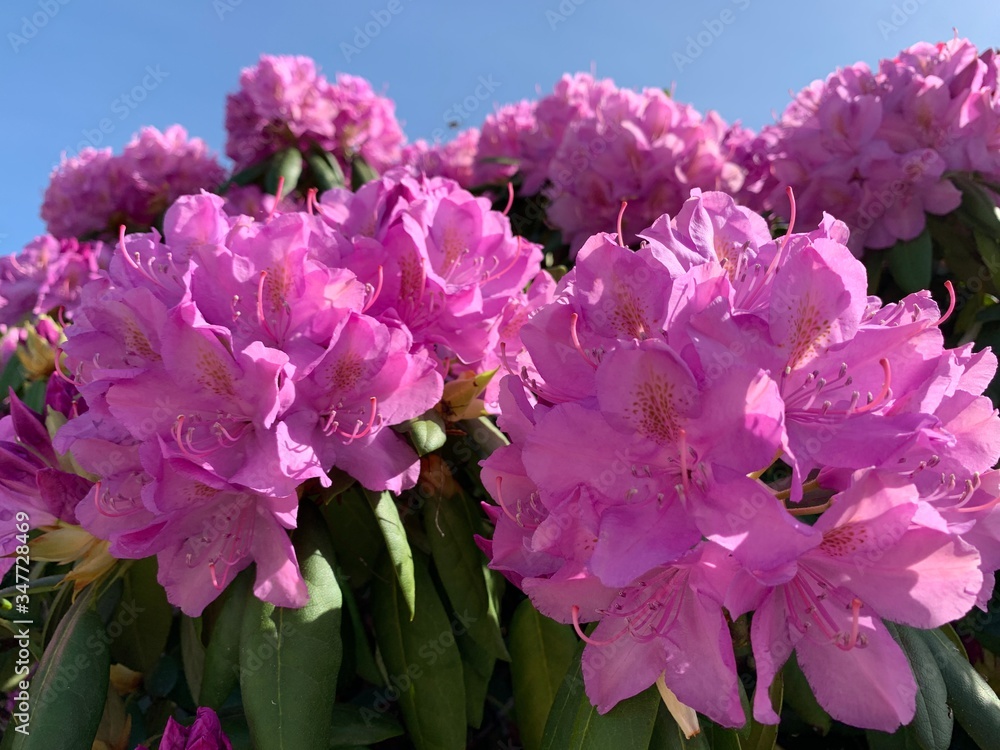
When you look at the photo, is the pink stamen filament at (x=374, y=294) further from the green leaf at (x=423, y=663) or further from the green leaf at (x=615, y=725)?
the green leaf at (x=615, y=725)

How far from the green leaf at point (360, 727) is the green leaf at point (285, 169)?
5.44 ft

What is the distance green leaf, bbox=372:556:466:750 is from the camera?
1.00 meters

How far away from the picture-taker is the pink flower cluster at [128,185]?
2.77 meters

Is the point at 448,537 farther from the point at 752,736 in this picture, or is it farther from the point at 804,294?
the point at 804,294

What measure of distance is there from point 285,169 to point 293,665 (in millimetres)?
1846

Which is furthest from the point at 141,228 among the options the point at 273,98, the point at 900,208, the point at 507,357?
the point at 900,208

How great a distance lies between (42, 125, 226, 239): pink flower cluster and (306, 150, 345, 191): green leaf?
1.54ft

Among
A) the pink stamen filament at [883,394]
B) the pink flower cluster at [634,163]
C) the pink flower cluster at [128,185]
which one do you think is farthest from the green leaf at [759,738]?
the pink flower cluster at [128,185]

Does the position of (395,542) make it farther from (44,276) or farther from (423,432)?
(44,276)

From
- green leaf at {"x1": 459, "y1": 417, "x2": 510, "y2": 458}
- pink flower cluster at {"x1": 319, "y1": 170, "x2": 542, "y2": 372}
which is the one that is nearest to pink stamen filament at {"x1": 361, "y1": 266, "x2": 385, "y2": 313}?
pink flower cluster at {"x1": 319, "y1": 170, "x2": 542, "y2": 372}

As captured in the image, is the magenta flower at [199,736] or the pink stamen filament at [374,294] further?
the pink stamen filament at [374,294]

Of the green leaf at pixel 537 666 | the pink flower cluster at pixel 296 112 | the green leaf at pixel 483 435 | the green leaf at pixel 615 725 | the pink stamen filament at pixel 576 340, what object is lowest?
the green leaf at pixel 537 666

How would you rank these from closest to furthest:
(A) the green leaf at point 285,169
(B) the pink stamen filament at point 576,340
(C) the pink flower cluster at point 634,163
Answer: (B) the pink stamen filament at point 576,340 < (C) the pink flower cluster at point 634,163 < (A) the green leaf at point 285,169

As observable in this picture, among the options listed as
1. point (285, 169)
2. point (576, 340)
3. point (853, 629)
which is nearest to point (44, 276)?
point (285, 169)
